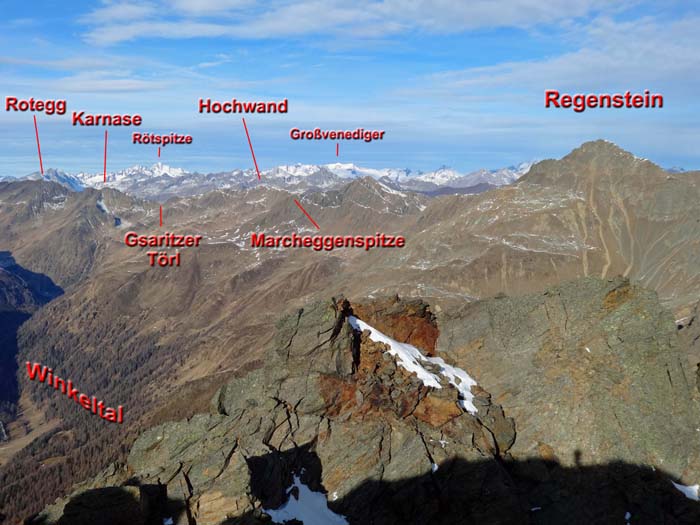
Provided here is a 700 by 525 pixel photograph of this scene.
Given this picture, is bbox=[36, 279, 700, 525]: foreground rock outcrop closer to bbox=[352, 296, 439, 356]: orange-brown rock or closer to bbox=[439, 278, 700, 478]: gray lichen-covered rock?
bbox=[439, 278, 700, 478]: gray lichen-covered rock

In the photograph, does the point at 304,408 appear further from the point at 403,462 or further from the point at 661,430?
the point at 661,430

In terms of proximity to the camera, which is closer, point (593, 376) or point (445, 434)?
point (445, 434)

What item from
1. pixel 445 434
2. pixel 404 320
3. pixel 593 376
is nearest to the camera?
pixel 445 434

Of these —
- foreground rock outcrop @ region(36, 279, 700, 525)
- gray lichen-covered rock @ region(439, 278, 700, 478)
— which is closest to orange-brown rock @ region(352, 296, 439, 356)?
foreground rock outcrop @ region(36, 279, 700, 525)

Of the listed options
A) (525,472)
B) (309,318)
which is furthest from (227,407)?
(525,472)

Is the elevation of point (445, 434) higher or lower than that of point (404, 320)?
lower

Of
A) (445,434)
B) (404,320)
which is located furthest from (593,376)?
(404,320)

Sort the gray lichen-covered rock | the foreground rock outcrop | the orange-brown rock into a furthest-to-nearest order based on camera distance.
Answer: the orange-brown rock → the gray lichen-covered rock → the foreground rock outcrop

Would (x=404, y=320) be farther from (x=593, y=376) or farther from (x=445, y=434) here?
(x=593, y=376)

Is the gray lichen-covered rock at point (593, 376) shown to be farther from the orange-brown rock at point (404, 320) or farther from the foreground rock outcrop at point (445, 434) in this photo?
the orange-brown rock at point (404, 320)
